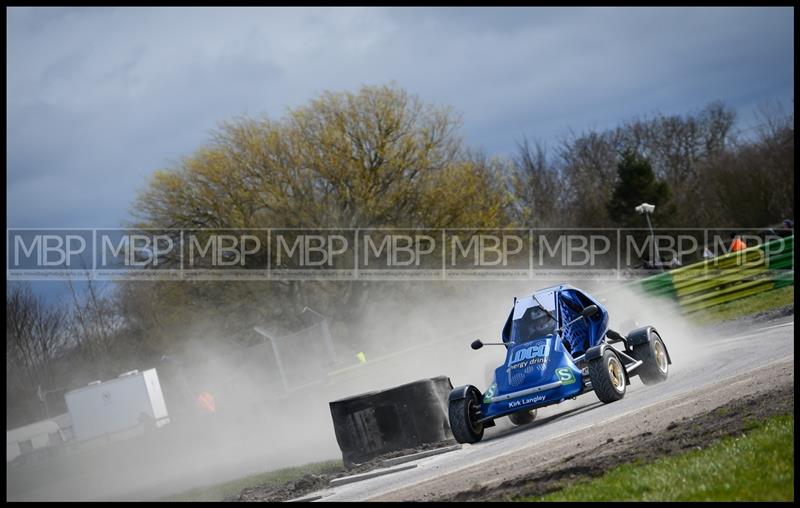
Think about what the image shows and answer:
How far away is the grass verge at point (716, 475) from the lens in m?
6.74

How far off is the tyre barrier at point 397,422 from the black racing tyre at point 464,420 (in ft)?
3.87

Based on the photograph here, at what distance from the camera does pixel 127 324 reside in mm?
63969

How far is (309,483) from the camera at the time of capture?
42.0ft

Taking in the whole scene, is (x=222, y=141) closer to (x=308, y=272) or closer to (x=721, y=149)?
(x=308, y=272)

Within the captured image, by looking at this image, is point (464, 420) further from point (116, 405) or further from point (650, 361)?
point (116, 405)

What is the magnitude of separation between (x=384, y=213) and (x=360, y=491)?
37.2 metres

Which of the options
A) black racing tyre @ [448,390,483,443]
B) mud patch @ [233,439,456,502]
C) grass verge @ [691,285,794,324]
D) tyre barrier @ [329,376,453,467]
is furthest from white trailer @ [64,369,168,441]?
black racing tyre @ [448,390,483,443]

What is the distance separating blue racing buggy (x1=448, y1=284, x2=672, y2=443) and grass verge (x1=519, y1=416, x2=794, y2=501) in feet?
13.2

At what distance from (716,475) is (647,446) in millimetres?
1993

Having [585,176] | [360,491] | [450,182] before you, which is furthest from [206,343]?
[585,176]

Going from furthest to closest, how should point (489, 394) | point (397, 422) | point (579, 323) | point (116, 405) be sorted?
point (116, 405) < point (579, 323) < point (397, 422) < point (489, 394)

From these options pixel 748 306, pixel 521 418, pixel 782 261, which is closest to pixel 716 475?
pixel 521 418

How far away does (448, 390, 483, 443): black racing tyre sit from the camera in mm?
12844

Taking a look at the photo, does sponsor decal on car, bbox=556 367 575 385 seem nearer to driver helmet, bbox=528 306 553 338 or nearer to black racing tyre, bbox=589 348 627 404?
black racing tyre, bbox=589 348 627 404
